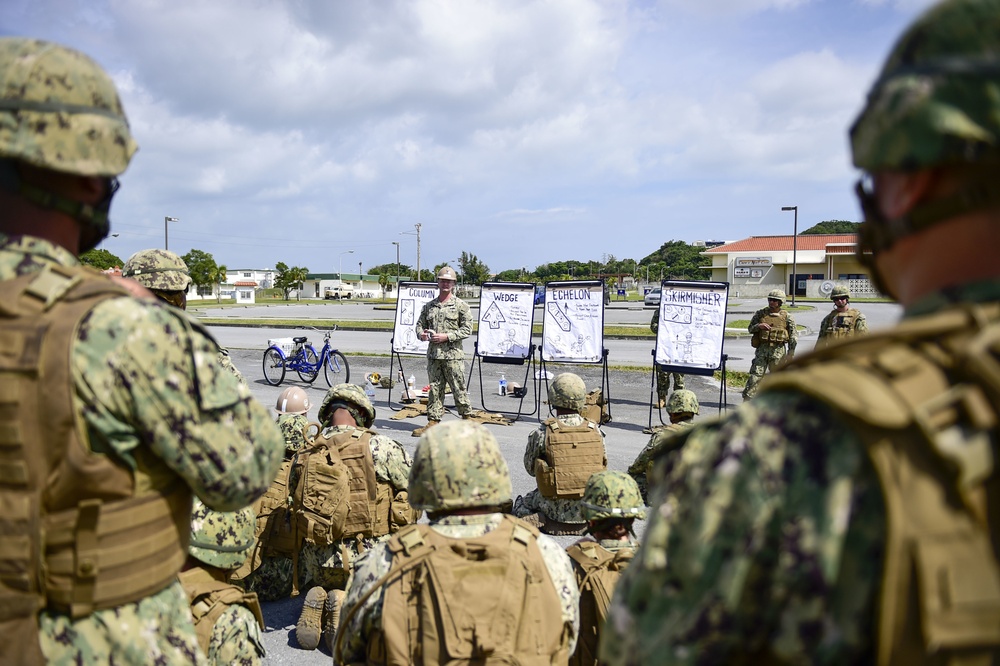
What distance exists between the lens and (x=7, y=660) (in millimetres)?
1851

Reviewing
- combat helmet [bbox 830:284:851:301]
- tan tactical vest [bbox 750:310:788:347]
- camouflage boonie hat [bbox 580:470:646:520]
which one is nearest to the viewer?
camouflage boonie hat [bbox 580:470:646:520]

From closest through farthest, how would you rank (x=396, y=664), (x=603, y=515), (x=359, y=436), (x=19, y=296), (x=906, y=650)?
(x=906, y=650) < (x=19, y=296) < (x=396, y=664) < (x=603, y=515) < (x=359, y=436)

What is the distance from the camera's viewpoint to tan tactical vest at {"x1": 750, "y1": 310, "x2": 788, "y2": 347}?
1153 centimetres

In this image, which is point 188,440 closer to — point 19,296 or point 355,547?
point 19,296

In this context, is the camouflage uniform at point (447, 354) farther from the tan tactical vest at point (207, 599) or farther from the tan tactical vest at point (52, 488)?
the tan tactical vest at point (52, 488)

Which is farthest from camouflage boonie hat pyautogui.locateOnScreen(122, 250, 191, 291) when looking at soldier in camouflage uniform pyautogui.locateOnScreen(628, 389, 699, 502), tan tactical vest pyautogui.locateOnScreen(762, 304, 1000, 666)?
tan tactical vest pyautogui.locateOnScreen(762, 304, 1000, 666)

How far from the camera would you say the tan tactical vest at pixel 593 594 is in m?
3.32

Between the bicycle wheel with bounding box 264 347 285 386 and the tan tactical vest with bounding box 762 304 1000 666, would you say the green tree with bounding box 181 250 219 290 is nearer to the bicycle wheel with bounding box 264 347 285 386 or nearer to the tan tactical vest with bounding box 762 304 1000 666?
the bicycle wheel with bounding box 264 347 285 386

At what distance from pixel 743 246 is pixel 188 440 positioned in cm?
8062

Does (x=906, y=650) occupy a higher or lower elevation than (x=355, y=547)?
higher

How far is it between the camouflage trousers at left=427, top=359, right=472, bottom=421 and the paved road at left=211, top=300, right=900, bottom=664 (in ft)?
1.50

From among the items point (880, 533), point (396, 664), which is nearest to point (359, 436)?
point (396, 664)

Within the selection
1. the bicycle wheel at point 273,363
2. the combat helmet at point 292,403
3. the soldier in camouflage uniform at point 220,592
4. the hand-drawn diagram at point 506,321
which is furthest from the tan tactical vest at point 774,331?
the soldier in camouflage uniform at point 220,592

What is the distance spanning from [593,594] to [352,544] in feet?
6.93
